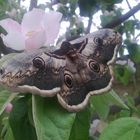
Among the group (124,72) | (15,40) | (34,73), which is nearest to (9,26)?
(15,40)

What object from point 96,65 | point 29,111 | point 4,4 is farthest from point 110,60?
point 4,4

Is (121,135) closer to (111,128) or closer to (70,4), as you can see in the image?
(111,128)

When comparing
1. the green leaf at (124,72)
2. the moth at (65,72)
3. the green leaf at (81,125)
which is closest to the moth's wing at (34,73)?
the moth at (65,72)

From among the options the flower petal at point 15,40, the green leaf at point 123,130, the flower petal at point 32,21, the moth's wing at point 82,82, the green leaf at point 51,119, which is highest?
the flower petal at point 32,21

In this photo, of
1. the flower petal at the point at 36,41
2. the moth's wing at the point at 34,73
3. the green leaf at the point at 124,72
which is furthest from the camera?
the green leaf at the point at 124,72

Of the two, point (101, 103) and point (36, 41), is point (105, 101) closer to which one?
point (101, 103)

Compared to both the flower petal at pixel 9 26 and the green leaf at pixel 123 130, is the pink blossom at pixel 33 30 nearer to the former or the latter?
the flower petal at pixel 9 26

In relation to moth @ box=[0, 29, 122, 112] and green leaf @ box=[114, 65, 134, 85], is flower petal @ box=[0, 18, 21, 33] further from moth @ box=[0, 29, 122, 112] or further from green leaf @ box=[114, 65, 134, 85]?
green leaf @ box=[114, 65, 134, 85]
